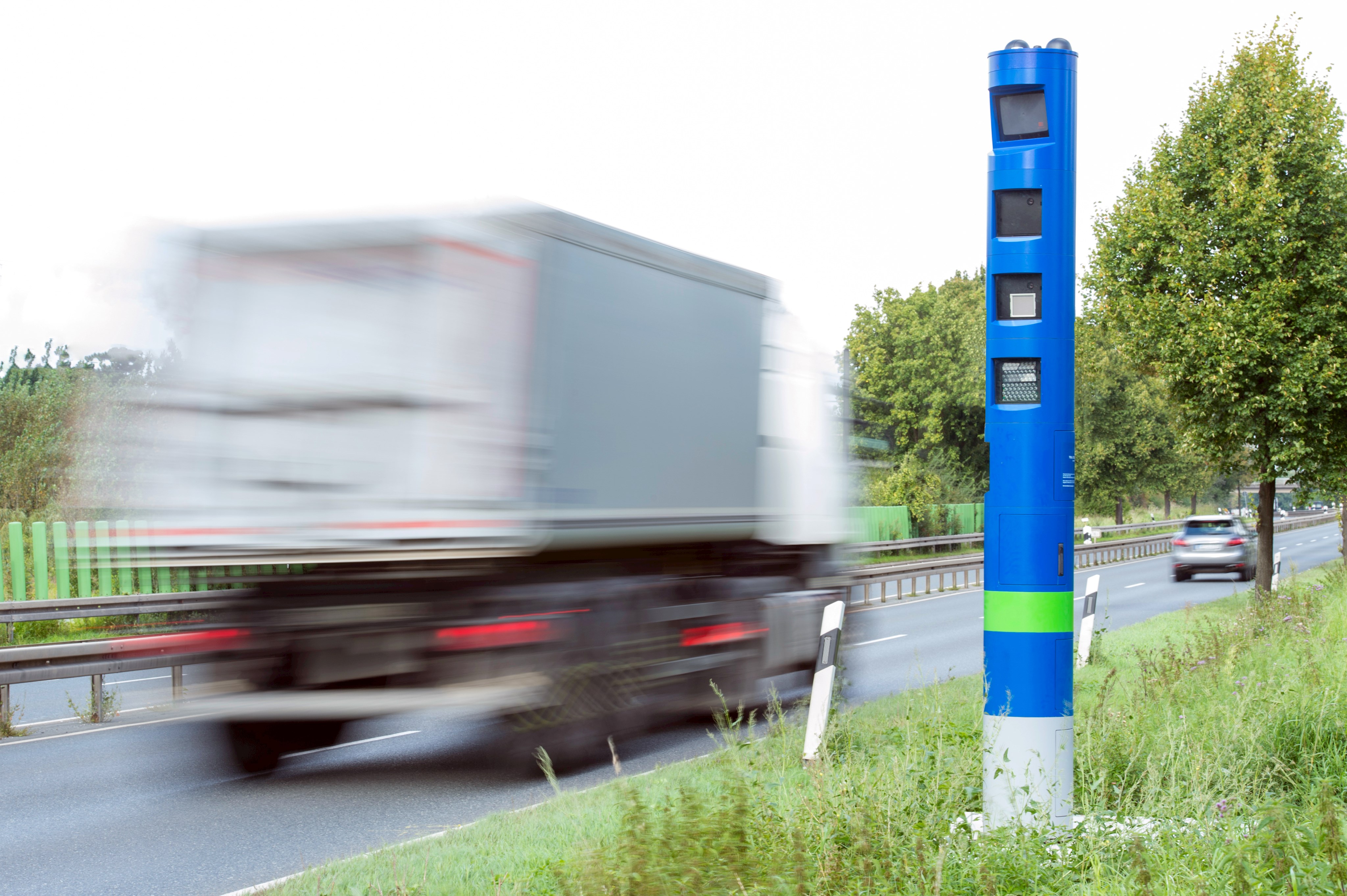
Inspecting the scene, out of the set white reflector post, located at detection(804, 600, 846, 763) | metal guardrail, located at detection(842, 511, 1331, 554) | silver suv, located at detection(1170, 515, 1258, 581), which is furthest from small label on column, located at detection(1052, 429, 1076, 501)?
silver suv, located at detection(1170, 515, 1258, 581)

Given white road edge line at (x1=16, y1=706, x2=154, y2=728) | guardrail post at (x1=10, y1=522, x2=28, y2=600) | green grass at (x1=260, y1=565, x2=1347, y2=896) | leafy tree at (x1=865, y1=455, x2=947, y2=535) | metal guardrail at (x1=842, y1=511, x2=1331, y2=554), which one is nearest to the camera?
green grass at (x1=260, y1=565, x2=1347, y2=896)

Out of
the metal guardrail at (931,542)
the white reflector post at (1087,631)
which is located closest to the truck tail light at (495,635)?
the white reflector post at (1087,631)

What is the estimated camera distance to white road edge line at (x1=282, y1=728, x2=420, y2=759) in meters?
7.96

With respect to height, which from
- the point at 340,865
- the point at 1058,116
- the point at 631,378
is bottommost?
the point at 340,865

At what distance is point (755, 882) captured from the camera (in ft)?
13.4

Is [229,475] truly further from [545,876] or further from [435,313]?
[545,876]

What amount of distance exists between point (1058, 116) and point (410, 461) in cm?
399

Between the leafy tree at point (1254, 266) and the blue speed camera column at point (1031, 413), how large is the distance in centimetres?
1366

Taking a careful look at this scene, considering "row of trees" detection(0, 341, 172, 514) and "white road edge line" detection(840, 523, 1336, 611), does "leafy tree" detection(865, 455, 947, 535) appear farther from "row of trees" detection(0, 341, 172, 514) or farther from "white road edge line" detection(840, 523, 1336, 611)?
"row of trees" detection(0, 341, 172, 514)

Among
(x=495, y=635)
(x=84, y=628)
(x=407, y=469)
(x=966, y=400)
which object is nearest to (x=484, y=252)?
(x=407, y=469)

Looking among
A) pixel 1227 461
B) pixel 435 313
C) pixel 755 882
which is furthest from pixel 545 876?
pixel 1227 461

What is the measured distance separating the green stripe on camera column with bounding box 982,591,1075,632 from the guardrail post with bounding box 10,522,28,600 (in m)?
15.4

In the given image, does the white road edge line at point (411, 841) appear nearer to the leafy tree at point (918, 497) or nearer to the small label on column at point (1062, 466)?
the small label on column at point (1062, 466)

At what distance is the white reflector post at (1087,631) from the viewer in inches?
484
